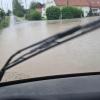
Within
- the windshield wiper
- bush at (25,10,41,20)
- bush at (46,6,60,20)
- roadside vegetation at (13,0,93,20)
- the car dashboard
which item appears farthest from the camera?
bush at (25,10,41,20)

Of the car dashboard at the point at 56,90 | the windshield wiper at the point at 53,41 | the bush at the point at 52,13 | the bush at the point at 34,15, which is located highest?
the windshield wiper at the point at 53,41

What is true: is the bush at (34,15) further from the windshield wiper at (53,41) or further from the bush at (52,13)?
the windshield wiper at (53,41)

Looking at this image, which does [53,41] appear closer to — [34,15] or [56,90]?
[56,90]

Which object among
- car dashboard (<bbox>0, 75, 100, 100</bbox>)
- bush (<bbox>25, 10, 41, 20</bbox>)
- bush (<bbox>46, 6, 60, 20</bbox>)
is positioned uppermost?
car dashboard (<bbox>0, 75, 100, 100</bbox>)

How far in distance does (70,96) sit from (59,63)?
7899 mm

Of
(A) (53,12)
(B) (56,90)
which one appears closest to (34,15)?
(A) (53,12)

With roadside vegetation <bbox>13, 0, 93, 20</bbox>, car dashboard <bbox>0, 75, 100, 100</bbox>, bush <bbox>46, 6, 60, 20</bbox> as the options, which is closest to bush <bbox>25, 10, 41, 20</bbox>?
roadside vegetation <bbox>13, 0, 93, 20</bbox>

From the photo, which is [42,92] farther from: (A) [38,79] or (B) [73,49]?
(B) [73,49]

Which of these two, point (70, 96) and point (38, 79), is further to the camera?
point (38, 79)

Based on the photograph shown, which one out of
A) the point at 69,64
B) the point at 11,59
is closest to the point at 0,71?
the point at 11,59

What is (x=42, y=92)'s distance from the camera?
196 centimetres

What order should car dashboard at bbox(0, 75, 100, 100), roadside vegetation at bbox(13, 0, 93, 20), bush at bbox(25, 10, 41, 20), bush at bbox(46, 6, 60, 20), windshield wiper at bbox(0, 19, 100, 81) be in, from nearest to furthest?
windshield wiper at bbox(0, 19, 100, 81) → car dashboard at bbox(0, 75, 100, 100) → roadside vegetation at bbox(13, 0, 93, 20) → bush at bbox(46, 6, 60, 20) → bush at bbox(25, 10, 41, 20)

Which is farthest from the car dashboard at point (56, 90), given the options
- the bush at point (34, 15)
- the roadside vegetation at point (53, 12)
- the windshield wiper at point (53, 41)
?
the bush at point (34, 15)

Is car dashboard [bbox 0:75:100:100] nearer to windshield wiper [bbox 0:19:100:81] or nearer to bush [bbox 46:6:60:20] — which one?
windshield wiper [bbox 0:19:100:81]
